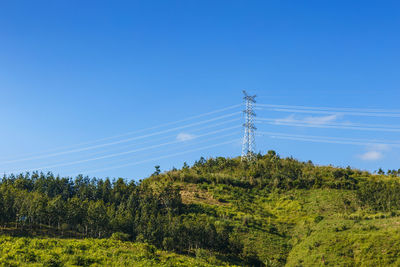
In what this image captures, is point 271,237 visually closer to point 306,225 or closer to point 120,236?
point 306,225

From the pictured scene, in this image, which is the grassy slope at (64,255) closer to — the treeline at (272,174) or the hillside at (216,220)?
the hillside at (216,220)

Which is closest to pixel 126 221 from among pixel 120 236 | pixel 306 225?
pixel 120 236

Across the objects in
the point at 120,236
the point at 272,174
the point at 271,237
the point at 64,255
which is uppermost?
the point at 272,174

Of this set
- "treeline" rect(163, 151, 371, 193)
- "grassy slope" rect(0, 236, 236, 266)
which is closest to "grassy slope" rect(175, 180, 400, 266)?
"treeline" rect(163, 151, 371, 193)

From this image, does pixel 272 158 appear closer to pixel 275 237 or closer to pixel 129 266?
pixel 275 237

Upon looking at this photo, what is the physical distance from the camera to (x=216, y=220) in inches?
3755

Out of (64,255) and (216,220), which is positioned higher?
(216,220)

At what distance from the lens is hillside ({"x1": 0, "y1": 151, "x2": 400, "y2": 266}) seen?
63.7 m

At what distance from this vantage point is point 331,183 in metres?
125

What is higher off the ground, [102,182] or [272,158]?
[272,158]

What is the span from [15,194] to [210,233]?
5937 cm

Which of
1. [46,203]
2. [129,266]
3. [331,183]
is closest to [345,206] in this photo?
[331,183]

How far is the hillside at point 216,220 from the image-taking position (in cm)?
6372

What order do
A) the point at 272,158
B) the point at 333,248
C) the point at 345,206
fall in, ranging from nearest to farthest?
the point at 333,248 < the point at 345,206 < the point at 272,158
